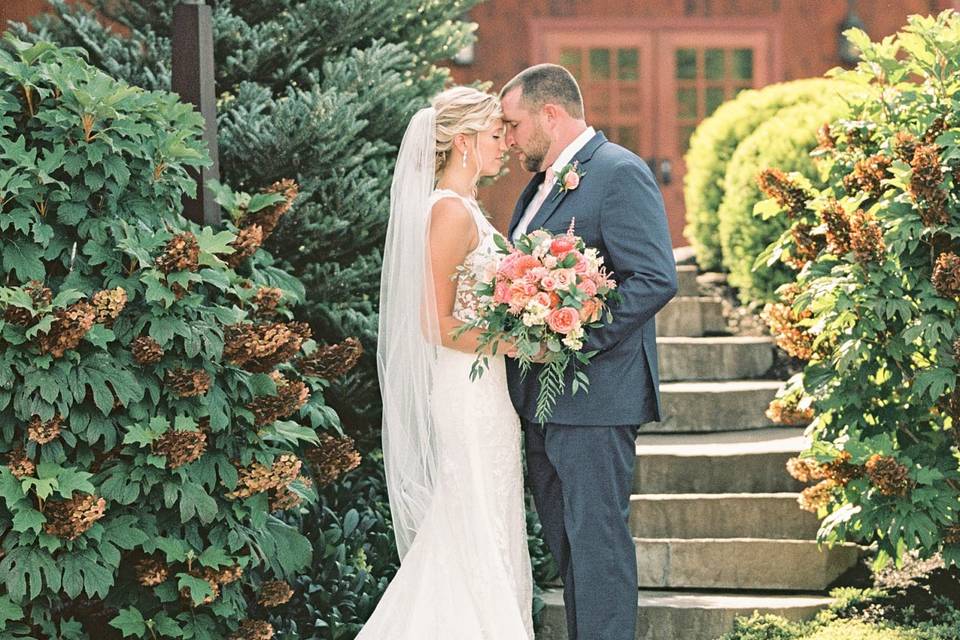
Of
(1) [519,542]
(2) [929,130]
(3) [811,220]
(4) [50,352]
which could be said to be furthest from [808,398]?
(4) [50,352]

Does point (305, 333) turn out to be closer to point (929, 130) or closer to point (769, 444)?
point (929, 130)

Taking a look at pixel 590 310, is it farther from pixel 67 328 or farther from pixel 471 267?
pixel 67 328

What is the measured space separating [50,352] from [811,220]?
3111 mm

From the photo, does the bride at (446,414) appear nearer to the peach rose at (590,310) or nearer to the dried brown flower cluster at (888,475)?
the peach rose at (590,310)

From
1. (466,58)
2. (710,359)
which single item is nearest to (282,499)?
(710,359)

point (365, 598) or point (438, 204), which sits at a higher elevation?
point (438, 204)

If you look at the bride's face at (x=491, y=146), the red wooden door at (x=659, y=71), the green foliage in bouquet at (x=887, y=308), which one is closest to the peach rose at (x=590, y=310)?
the bride's face at (x=491, y=146)

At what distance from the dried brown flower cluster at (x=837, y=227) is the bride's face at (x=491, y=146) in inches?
55.0

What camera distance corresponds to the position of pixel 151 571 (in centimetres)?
389

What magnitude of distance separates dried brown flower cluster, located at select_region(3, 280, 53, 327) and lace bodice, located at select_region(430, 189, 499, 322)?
125 centimetres

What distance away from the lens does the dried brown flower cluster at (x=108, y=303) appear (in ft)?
12.2

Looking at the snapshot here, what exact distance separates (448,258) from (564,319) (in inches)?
22.0

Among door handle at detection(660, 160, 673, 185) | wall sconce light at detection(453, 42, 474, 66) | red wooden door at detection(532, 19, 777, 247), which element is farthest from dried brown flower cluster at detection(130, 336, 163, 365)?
door handle at detection(660, 160, 673, 185)

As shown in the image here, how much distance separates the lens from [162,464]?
3.81 meters
